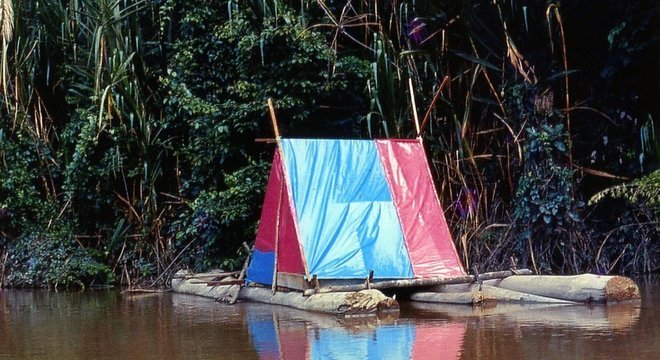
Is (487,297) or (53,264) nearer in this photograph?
(487,297)

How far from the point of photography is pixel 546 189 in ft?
36.8

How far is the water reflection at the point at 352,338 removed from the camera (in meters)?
6.35

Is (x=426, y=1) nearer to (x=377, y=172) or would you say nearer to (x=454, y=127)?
(x=454, y=127)

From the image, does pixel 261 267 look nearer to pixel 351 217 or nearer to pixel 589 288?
pixel 351 217

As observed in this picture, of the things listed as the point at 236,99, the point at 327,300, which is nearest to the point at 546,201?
the point at 327,300

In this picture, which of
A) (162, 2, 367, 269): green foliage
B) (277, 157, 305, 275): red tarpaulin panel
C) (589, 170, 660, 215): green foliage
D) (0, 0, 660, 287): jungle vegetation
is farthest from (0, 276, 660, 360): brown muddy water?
(162, 2, 367, 269): green foliage

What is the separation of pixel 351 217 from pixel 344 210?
10 cm

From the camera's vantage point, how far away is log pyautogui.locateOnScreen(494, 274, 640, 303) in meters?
8.38

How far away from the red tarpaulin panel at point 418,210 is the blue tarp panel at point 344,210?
0.32 feet

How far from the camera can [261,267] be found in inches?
400

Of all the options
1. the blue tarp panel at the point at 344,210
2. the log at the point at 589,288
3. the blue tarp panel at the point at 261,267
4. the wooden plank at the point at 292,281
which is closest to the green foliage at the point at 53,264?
the blue tarp panel at the point at 261,267

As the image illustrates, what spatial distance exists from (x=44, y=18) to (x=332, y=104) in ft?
16.1

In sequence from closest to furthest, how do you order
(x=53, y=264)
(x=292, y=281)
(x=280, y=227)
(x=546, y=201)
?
(x=292, y=281) < (x=280, y=227) < (x=546, y=201) < (x=53, y=264)

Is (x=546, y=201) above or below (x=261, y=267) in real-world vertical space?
above
